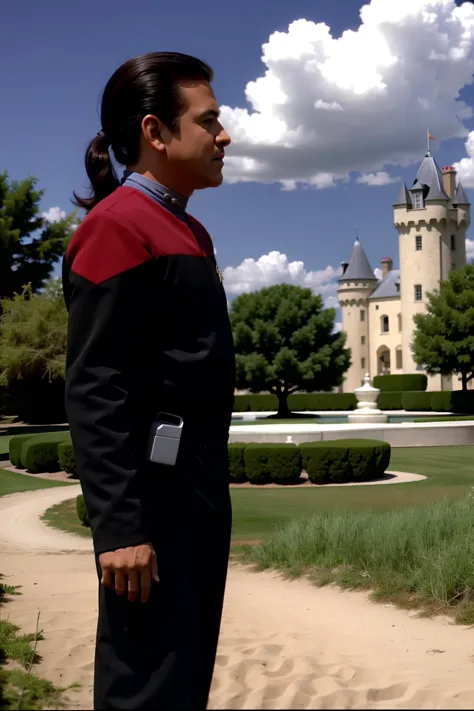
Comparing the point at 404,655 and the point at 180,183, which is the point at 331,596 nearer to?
the point at 404,655

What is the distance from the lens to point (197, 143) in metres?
2.31

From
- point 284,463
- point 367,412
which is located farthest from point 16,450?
point 367,412

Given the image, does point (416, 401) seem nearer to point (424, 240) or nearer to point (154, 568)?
point (424, 240)

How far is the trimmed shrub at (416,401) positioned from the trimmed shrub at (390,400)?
2033 mm

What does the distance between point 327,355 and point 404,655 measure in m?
39.5

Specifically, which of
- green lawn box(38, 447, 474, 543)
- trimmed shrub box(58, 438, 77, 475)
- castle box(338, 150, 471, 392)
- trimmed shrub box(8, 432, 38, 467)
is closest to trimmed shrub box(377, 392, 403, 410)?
castle box(338, 150, 471, 392)

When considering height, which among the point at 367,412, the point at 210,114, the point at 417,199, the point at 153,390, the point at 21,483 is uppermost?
the point at 417,199

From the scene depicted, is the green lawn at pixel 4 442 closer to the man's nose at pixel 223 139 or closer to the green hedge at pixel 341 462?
the green hedge at pixel 341 462

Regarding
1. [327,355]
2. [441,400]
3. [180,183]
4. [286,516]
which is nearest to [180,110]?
[180,183]

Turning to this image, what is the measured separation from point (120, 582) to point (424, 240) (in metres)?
66.5

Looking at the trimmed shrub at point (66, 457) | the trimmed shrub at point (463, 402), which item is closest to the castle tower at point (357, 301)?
the trimmed shrub at point (463, 402)

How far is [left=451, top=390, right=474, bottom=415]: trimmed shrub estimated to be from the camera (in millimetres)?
42781

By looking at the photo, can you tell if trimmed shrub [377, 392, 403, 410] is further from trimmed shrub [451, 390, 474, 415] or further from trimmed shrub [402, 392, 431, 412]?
trimmed shrub [451, 390, 474, 415]

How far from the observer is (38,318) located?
36.1 metres
